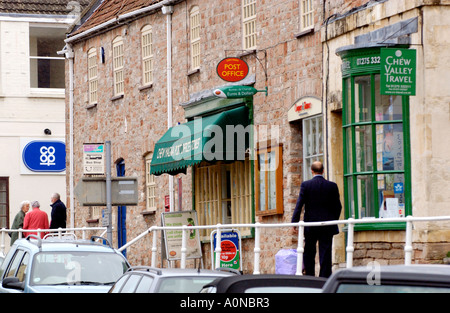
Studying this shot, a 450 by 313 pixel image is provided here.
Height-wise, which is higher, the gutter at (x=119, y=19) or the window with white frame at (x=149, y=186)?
the gutter at (x=119, y=19)

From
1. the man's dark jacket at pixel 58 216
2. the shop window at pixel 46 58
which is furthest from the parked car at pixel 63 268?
the shop window at pixel 46 58

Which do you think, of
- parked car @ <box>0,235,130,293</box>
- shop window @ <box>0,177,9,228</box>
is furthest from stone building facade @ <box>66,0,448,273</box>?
shop window @ <box>0,177,9,228</box>

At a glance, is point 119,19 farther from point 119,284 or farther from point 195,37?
point 119,284

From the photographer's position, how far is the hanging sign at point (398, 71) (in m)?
16.9

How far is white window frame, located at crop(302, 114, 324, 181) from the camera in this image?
20.6 metres

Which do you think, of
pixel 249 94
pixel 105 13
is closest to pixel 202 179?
pixel 249 94

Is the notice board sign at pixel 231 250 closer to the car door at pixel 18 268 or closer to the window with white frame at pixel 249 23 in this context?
the car door at pixel 18 268

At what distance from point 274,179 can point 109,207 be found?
3246 mm

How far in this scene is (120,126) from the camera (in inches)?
1187

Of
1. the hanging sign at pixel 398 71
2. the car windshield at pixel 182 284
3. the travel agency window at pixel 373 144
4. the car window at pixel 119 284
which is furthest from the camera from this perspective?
the travel agency window at pixel 373 144

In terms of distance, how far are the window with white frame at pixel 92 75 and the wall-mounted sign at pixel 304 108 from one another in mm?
11602

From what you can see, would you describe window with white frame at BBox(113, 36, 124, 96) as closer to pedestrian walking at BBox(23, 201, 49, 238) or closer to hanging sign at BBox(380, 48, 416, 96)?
pedestrian walking at BBox(23, 201, 49, 238)

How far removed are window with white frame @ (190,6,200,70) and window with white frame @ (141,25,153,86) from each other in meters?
2.34
